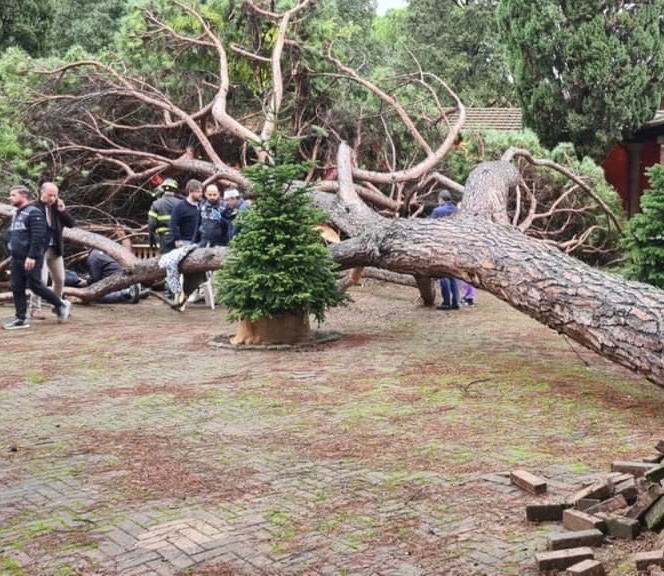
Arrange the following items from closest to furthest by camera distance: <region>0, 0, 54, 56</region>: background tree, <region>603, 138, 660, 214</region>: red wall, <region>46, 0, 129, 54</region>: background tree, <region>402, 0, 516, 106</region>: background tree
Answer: <region>603, 138, 660, 214</region>: red wall < <region>0, 0, 54, 56</region>: background tree < <region>46, 0, 129, 54</region>: background tree < <region>402, 0, 516, 106</region>: background tree

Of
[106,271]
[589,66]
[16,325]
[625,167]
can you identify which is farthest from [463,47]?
[16,325]

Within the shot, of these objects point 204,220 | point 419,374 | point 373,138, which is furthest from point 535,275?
point 373,138

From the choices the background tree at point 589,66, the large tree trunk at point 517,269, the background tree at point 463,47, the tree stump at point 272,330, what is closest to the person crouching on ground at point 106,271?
the large tree trunk at point 517,269

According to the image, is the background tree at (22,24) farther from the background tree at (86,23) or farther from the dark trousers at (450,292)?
the dark trousers at (450,292)

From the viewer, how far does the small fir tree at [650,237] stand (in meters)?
9.95

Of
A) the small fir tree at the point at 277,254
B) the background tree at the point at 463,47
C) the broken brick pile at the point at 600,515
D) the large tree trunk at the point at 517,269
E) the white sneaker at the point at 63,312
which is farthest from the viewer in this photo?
the background tree at the point at 463,47

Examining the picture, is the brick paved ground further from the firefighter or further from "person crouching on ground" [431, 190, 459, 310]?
the firefighter

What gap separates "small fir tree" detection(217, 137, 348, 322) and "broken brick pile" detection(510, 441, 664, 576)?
452 centimetres

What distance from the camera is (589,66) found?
18.7 metres

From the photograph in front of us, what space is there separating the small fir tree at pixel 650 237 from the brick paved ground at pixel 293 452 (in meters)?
2.59

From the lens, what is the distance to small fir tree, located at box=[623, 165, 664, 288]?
9945mm

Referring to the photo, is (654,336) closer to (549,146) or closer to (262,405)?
(262,405)

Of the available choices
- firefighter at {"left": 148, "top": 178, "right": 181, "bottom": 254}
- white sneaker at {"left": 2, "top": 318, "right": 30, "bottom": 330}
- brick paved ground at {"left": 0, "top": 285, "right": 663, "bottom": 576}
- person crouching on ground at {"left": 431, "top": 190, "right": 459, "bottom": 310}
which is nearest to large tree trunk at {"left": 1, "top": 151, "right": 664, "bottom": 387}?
brick paved ground at {"left": 0, "top": 285, "right": 663, "bottom": 576}

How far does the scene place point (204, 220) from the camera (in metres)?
11.2
